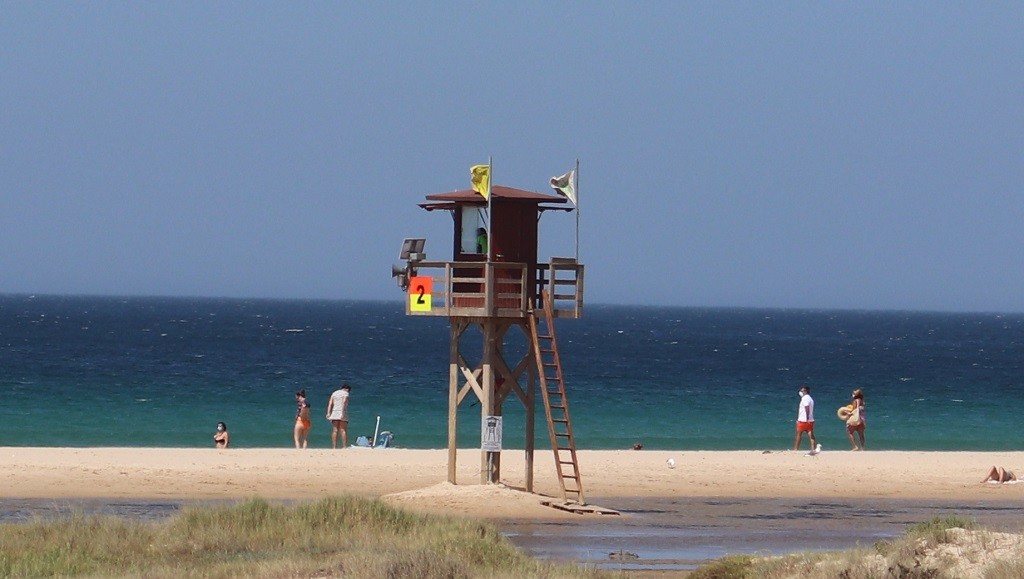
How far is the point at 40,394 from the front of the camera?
52594 millimetres

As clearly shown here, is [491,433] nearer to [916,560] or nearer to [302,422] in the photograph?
[302,422]

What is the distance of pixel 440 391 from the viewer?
5766 cm

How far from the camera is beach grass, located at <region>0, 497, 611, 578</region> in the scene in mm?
14375

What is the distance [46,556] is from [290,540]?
2.93 m

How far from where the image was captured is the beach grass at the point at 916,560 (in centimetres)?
1498

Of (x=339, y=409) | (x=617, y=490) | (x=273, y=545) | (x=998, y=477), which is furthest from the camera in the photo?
(x=339, y=409)

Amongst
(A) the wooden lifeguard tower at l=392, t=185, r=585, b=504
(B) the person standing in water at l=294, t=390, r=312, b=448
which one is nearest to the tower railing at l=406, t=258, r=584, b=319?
(A) the wooden lifeguard tower at l=392, t=185, r=585, b=504

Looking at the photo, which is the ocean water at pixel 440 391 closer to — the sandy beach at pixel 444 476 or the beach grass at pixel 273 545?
the sandy beach at pixel 444 476

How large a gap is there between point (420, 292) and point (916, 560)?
9704 millimetres

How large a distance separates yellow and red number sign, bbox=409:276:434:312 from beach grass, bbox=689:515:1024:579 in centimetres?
749

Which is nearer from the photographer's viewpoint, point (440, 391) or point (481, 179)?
point (481, 179)

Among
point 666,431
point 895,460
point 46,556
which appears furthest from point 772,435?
point 46,556

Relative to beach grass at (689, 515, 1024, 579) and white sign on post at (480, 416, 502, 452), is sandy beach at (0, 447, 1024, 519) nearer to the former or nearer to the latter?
white sign on post at (480, 416, 502, 452)

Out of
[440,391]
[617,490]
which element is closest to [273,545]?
[617,490]
